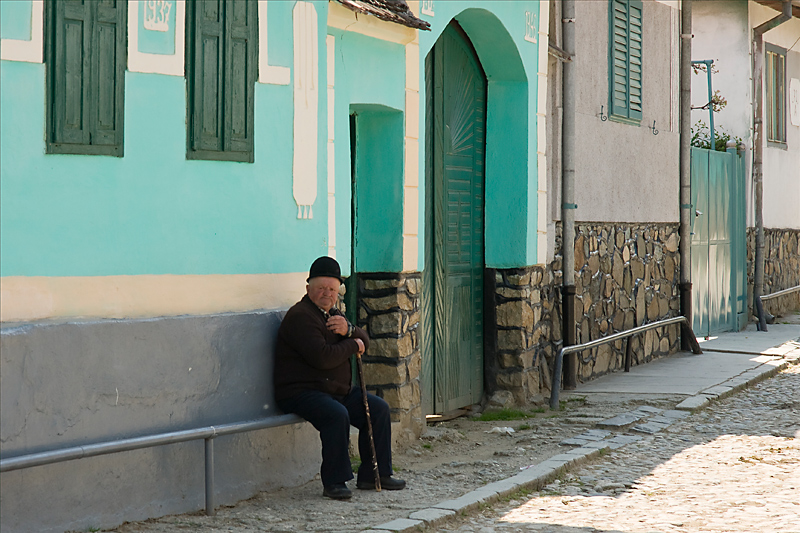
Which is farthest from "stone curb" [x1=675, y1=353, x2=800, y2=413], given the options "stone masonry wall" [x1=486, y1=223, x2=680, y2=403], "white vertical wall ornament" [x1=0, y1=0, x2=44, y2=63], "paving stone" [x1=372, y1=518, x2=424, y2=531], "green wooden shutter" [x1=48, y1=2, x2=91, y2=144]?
"white vertical wall ornament" [x1=0, y1=0, x2=44, y2=63]

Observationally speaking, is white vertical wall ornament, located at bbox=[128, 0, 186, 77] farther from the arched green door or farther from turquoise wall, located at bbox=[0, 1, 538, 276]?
the arched green door

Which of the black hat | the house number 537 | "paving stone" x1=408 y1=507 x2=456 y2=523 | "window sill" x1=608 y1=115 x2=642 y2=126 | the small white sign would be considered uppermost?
the small white sign

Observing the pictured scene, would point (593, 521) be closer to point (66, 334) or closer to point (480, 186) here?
point (66, 334)

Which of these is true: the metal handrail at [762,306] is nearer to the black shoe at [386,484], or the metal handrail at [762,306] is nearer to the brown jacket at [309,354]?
the black shoe at [386,484]

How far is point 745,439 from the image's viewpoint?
800 cm

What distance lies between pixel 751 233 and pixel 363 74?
421 inches

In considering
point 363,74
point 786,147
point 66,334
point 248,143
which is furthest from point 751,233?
point 66,334

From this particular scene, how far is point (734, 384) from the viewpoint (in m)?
10.3

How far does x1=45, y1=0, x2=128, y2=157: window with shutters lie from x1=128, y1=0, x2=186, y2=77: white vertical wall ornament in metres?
0.05

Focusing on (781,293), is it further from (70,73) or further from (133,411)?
(70,73)

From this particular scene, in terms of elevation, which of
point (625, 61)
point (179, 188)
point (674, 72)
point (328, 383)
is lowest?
point (328, 383)

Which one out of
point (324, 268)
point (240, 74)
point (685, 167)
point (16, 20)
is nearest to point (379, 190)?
point (324, 268)

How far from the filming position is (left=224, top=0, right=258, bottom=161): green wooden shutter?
582 centimetres

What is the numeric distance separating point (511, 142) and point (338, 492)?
4.44 meters
